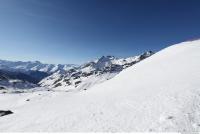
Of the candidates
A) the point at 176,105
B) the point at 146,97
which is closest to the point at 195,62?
the point at 146,97

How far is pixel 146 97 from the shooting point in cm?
2142

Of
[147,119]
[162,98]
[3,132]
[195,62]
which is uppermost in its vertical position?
[195,62]

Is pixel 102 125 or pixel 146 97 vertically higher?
pixel 146 97

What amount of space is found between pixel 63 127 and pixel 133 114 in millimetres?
6131

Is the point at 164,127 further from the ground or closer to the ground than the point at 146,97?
closer to the ground

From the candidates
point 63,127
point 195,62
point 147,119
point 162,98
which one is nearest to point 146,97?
point 162,98

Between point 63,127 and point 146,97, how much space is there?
950cm

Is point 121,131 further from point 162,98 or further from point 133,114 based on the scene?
point 162,98

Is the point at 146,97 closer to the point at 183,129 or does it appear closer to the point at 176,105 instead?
the point at 176,105

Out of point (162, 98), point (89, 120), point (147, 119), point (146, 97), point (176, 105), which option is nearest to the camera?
point (147, 119)

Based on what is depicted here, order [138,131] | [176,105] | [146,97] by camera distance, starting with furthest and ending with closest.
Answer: [146,97], [176,105], [138,131]

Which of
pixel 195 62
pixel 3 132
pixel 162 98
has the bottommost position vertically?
pixel 3 132

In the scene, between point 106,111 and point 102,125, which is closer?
point 102,125

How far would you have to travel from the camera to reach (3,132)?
60.1 ft
